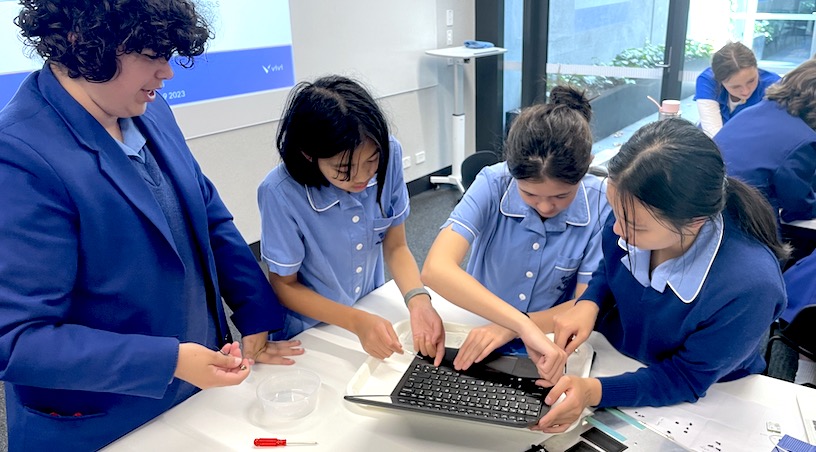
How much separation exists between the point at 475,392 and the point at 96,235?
0.63m

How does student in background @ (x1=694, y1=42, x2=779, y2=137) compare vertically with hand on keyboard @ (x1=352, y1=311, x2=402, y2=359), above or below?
above

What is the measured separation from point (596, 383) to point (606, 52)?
12.4 feet

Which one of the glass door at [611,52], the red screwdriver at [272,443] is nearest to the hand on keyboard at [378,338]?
the red screwdriver at [272,443]

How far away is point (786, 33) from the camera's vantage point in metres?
3.69

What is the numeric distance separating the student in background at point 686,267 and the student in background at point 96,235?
2.11 feet

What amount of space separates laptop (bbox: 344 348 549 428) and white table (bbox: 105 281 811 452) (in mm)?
32

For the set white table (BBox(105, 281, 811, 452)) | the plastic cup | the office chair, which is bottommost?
the office chair

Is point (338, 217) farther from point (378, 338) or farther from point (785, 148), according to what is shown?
point (785, 148)

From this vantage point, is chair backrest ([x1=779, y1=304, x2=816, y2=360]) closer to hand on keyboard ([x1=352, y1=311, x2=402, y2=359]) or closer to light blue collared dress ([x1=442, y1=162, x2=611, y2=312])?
light blue collared dress ([x1=442, y1=162, x2=611, y2=312])

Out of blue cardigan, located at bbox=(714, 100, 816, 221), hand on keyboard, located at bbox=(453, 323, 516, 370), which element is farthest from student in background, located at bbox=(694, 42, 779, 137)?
hand on keyboard, located at bbox=(453, 323, 516, 370)

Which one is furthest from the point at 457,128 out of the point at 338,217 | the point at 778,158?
the point at 338,217

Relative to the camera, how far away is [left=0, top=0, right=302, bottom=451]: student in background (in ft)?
2.62

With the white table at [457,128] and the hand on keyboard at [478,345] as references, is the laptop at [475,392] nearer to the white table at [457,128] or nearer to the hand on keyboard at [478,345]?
the hand on keyboard at [478,345]

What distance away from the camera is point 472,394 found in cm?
93
